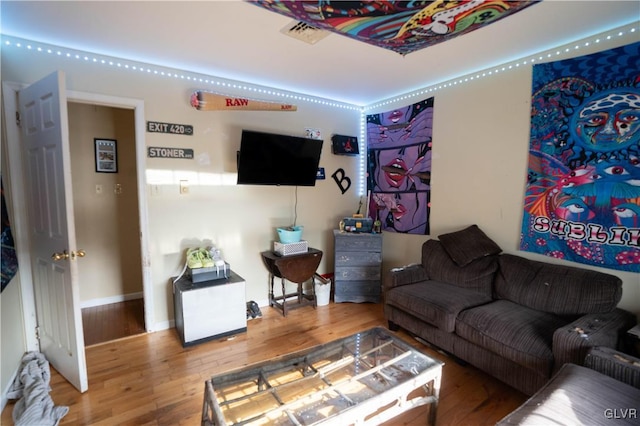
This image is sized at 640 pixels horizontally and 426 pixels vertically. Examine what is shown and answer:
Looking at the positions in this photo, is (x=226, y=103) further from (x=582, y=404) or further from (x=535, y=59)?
(x=582, y=404)

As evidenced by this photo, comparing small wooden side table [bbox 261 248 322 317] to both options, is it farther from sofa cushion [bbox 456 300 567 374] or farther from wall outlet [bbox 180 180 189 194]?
sofa cushion [bbox 456 300 567 374]

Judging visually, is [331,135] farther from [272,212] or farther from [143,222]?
[143,222]

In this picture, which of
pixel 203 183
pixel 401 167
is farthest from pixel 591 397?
pixel 203 183

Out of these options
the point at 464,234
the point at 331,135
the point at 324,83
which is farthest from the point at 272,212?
the point at 464,234

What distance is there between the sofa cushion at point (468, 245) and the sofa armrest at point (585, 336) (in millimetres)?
836

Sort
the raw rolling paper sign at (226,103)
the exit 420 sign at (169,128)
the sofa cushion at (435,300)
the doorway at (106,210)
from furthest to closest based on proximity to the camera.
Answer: the doorway at (106,210) < the raw rolling paper sign at (226,103) < the exit 420 sign at (169,128) < the sofa cushion at (435,300)

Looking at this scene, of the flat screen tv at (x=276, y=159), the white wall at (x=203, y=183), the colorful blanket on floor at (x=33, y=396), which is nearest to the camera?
the colorful blanket on floor at (x=33, y=396)

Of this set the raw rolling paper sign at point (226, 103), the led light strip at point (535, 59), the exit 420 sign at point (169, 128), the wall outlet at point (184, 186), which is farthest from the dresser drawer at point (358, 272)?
the exit 420 sign at point (169, 128)

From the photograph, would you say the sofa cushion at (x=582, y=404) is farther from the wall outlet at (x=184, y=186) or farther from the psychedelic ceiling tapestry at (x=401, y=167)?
the wall outlet at (x=184, y=186)

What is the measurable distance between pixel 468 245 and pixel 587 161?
104 centimetres

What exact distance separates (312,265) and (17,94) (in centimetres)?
275

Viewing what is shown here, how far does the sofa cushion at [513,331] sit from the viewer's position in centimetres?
179

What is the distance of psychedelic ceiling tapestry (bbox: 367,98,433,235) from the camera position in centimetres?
330

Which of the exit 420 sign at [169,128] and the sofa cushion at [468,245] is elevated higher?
the exit 420 sign at [169,128]
